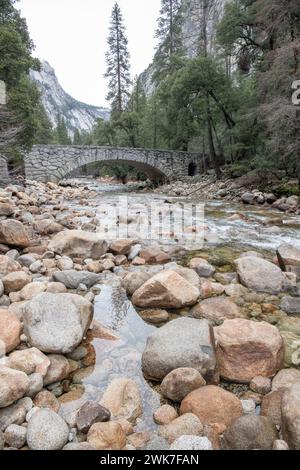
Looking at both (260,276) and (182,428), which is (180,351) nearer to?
(182,428)

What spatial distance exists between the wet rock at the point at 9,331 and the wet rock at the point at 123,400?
78 cm

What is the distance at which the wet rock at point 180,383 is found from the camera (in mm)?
2064

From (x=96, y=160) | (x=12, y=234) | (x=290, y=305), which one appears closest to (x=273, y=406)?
(x=290, y=305)

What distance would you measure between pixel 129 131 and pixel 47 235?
2074 centimetres

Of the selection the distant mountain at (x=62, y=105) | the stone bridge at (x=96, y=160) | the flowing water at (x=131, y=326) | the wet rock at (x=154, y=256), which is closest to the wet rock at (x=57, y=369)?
the flowing water at (x=131, y=326)

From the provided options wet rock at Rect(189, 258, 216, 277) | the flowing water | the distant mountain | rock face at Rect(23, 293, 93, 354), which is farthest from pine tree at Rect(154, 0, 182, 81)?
the distant mountain

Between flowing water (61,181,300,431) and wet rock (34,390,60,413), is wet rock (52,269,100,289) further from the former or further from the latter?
wet rock (34,390,60,413)

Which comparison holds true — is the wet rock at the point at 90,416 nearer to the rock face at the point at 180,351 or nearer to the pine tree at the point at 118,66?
the rock face at the point at 180,351

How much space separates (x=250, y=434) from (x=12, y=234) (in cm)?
396

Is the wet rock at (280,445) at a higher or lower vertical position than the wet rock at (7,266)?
lower

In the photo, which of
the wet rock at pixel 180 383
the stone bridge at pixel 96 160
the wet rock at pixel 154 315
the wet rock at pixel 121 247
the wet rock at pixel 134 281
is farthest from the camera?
the stone bridge at pixel 96 160

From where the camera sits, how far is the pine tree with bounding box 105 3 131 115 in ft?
88.6

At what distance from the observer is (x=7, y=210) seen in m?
6.08

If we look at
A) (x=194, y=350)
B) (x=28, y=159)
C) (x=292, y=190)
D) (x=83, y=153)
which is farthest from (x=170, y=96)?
(x=194, y=350)
